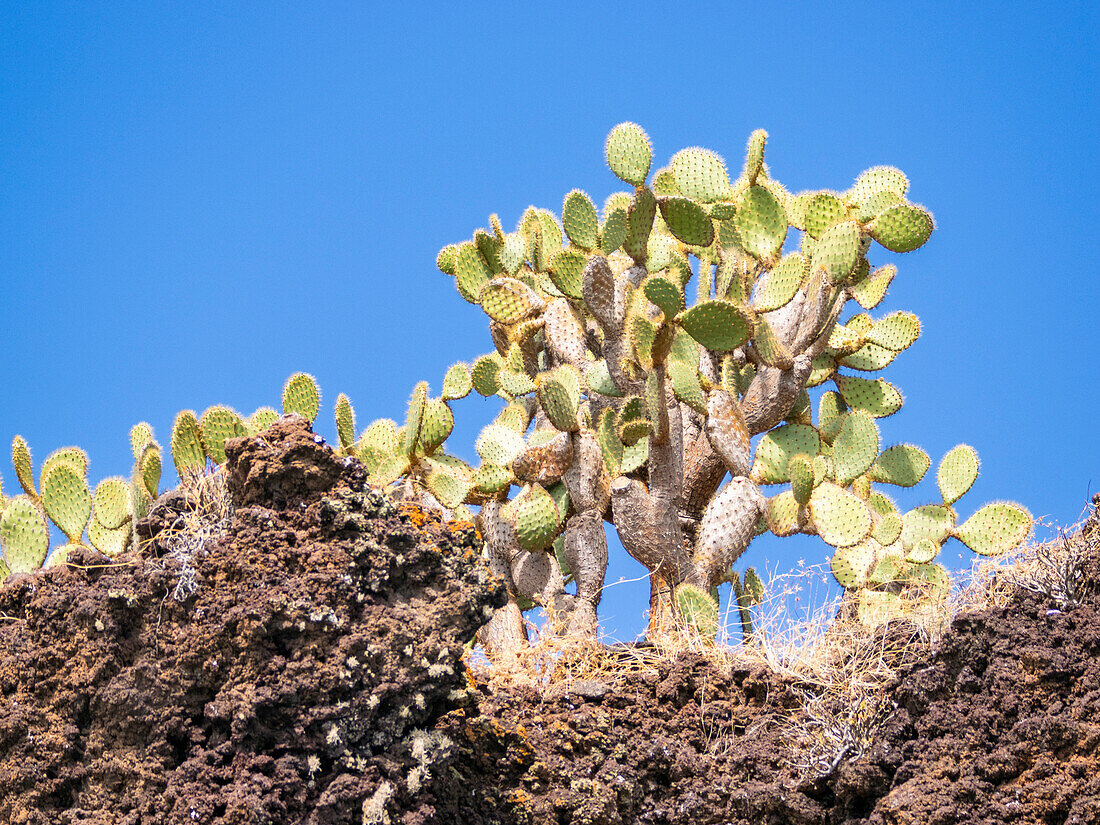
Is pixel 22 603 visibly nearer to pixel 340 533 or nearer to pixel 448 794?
pixel 340 533

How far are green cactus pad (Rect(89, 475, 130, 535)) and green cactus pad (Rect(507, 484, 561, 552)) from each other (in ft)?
8.25

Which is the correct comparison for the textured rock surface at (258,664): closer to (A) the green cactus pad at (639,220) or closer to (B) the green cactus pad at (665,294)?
(B) the green cactus pad at (665,294)

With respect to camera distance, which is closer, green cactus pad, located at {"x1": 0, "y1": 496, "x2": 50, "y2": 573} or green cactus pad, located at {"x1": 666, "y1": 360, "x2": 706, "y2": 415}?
green cactus pad, located at {"x1": 0, "y1": 496, "x2": 50, "y2": 573}

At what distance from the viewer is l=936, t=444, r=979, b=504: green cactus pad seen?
8500mm

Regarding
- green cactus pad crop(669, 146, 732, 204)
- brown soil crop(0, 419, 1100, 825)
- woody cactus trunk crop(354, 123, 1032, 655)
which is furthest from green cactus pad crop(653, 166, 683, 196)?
Answer: brown soil crop(0, 419, 1100, 825)

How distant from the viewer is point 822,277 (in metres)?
8.17

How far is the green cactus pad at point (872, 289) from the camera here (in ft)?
29.2

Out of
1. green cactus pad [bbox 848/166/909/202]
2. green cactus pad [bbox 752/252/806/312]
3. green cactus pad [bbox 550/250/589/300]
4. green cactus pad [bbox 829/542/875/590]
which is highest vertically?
green cactus pad [bbox 848/166/909/202]

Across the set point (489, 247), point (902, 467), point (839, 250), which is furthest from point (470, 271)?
point (902, 467)

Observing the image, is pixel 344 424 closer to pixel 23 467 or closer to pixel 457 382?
pixel 457 382

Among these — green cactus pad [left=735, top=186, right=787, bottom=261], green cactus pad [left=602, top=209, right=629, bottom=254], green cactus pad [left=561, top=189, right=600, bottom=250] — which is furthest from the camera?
green cactus pad [left=561, top=189, right=600, bottom=250]

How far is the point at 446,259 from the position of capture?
31.2ft

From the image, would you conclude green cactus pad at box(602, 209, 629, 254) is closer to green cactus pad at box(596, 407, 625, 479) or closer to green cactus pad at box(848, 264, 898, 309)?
green cactus pad at box(596, 407, 625, 479)

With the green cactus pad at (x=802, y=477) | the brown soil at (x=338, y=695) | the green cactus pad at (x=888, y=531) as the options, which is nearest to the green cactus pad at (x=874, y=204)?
the green cactus pad at (x=802, y=477)
